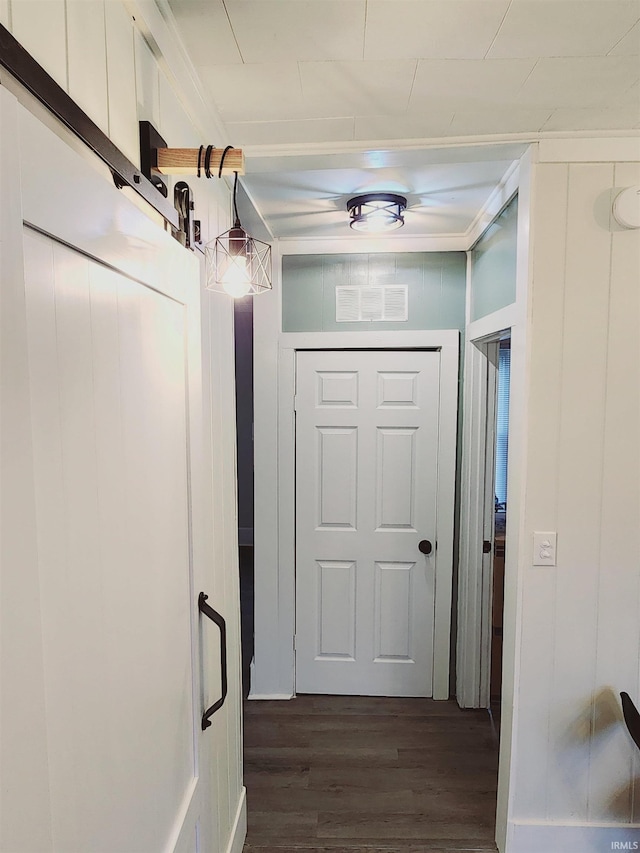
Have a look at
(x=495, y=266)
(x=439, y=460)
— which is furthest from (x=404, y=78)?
(x=439, y=460)

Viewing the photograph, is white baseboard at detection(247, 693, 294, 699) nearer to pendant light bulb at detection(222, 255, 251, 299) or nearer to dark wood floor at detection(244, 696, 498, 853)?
dark wood floor at detection(244, 696, 498, 853)

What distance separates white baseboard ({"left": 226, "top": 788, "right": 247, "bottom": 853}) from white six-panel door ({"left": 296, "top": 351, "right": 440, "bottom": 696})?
91cm

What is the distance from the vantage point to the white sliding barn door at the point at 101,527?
538 mm

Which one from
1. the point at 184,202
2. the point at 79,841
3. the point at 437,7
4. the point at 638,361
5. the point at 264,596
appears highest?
the point at 437,7

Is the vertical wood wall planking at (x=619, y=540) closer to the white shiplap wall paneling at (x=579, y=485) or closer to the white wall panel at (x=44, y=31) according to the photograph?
the white shiplap wall paneling at (x=579, y=485)

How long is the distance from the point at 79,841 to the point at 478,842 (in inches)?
72.5

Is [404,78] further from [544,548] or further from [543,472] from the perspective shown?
[544,548]

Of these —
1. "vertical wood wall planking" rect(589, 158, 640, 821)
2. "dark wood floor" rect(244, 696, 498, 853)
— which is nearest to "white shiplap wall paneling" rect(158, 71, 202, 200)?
"vertical wood wall planking" rect(589, 158, 640, 821)

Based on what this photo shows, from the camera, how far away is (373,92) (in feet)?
4.31

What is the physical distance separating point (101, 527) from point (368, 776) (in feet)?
6.99

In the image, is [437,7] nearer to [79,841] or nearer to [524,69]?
[524,69]

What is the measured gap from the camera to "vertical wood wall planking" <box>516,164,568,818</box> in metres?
1.63

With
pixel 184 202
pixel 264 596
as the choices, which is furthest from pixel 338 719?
pixel 184 202

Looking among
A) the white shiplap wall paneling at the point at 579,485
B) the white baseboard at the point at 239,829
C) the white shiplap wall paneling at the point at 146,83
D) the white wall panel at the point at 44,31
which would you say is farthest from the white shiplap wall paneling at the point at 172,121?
the white baseboard at the point at 239,829
